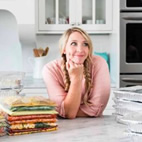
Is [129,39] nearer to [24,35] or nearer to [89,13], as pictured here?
[89,13]

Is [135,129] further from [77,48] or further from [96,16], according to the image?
[96,16]

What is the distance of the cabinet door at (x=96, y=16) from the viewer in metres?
3.70

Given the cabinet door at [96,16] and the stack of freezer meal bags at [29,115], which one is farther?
the cabinet door at [96,16]

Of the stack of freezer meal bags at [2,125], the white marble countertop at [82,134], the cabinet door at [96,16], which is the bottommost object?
the white marble countertop at [82,134]

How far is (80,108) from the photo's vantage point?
2.14 metres

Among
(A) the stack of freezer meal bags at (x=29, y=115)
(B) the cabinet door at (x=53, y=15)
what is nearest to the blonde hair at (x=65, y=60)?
(A) the stack of freezer meal bags at (x=29, y=115)

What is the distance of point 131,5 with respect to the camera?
3.46m

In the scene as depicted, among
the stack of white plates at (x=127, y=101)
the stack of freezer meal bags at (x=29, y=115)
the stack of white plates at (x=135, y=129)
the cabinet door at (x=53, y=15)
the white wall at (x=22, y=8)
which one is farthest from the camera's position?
the cabinet door at (x=53, y=15)

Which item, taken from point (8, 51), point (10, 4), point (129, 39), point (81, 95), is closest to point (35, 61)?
point (8, 51)

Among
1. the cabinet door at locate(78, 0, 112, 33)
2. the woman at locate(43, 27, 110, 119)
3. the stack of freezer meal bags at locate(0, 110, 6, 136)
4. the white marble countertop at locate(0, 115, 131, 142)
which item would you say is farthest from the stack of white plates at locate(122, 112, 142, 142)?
the cabinet door at locate(78, 0, 112, 33)

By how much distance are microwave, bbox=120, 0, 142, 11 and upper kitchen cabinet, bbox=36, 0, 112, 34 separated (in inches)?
10.6

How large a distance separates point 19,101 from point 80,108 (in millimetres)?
536

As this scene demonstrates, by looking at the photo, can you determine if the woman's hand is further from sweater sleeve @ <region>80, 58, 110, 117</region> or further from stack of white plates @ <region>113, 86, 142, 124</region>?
stack of white plates @ <region>113, 86, 142, 124</region>

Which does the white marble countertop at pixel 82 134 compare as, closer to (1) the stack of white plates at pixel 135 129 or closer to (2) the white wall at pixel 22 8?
(1) the stack of white plates at pixel 135 129
